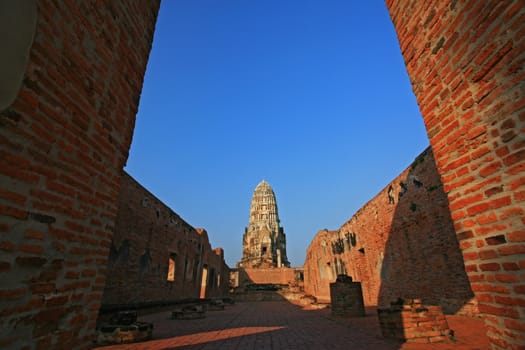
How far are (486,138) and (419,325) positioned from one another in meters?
4.51

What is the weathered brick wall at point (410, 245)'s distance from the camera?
25.5ft

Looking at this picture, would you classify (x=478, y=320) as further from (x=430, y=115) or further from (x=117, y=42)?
(x=117, y=42)

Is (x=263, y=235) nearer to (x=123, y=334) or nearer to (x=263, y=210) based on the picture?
(x=263, y=210)

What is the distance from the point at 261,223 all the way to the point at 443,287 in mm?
45243

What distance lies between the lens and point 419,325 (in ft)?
16.6

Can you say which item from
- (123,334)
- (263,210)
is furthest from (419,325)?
(263,210)

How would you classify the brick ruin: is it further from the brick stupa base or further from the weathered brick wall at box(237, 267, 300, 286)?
the weathered brick wall at box(237, 267, 300, 286)

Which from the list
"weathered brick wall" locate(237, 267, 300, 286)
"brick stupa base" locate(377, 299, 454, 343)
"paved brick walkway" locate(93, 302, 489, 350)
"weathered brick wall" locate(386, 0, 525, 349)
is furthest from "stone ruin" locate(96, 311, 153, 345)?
"weathered brick wall" locate(237, 267, 300, 286)

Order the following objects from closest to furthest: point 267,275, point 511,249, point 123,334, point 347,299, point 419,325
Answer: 1. point 511,249
2. point 419,325
3. point 123,334
4. point 347,299
5. point 267,275

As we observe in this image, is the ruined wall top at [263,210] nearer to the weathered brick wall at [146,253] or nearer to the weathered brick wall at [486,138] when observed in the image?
the weathered brick wall at [146,253]

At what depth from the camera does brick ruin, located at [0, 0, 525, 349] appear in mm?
1807

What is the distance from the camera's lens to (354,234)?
15.1 meters

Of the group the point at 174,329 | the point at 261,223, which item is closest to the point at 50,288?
the point at 174,329

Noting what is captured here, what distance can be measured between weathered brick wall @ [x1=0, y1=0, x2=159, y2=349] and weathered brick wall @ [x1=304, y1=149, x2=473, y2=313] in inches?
338
